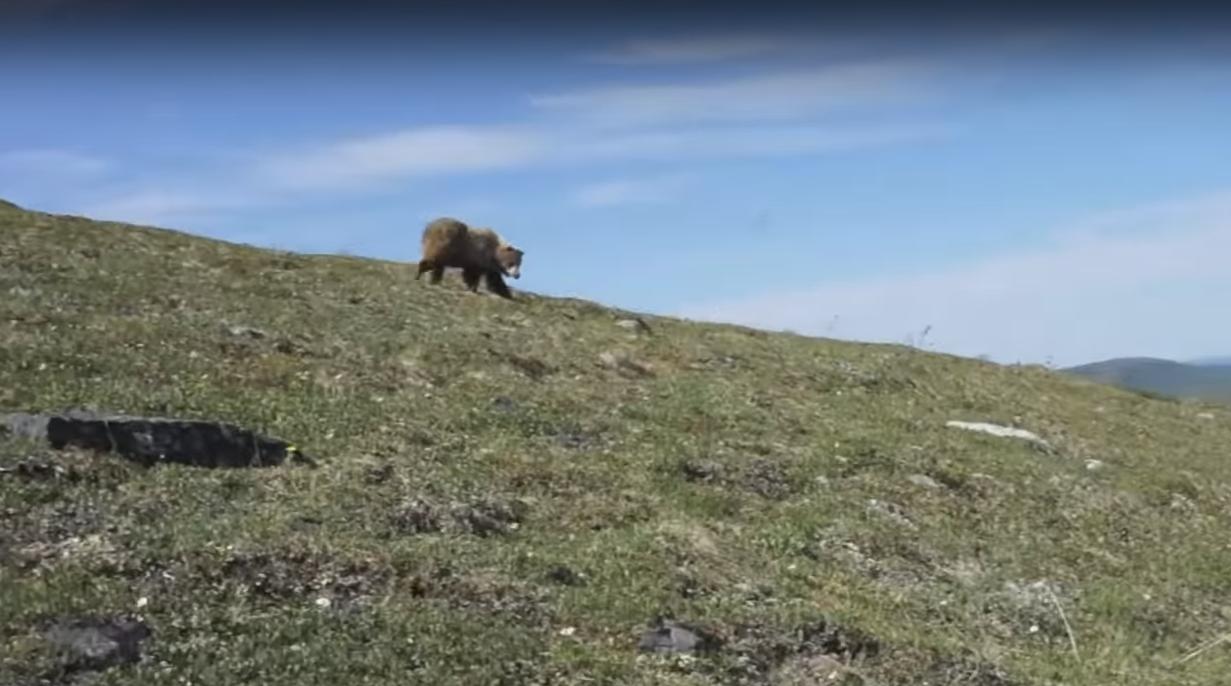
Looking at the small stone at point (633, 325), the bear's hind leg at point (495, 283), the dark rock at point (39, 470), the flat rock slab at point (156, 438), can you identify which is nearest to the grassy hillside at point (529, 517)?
the dark rock at point (39, 470)

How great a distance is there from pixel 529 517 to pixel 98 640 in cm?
634

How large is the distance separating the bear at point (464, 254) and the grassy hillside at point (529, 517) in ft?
23.2

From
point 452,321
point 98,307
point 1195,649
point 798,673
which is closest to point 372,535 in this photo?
point 798,673

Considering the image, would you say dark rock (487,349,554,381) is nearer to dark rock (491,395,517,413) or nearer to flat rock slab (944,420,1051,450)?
dark rock (491,395,517,413)

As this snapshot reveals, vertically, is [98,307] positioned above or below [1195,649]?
above

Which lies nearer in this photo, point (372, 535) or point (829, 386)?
point (372, 535)

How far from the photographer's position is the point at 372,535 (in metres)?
13.9

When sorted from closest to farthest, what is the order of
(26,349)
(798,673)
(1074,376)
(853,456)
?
1. (798,673)
2. (26,349)
3. (853,456)
4. (1074,376)

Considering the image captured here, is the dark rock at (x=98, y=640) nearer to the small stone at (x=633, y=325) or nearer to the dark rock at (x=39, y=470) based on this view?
the dark rock at (x=39, y=470)

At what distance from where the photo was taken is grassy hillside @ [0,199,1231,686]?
456 inches

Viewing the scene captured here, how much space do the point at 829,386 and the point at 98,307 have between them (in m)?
16.3

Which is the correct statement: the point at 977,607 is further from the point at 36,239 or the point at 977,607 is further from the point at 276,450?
the point at 36,239

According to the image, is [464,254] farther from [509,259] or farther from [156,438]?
[156,438]

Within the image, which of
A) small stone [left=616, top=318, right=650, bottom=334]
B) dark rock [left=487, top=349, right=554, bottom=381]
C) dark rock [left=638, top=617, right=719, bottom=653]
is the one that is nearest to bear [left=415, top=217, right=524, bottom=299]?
small stone [left=616, top=318, right=650, bottom=334]
